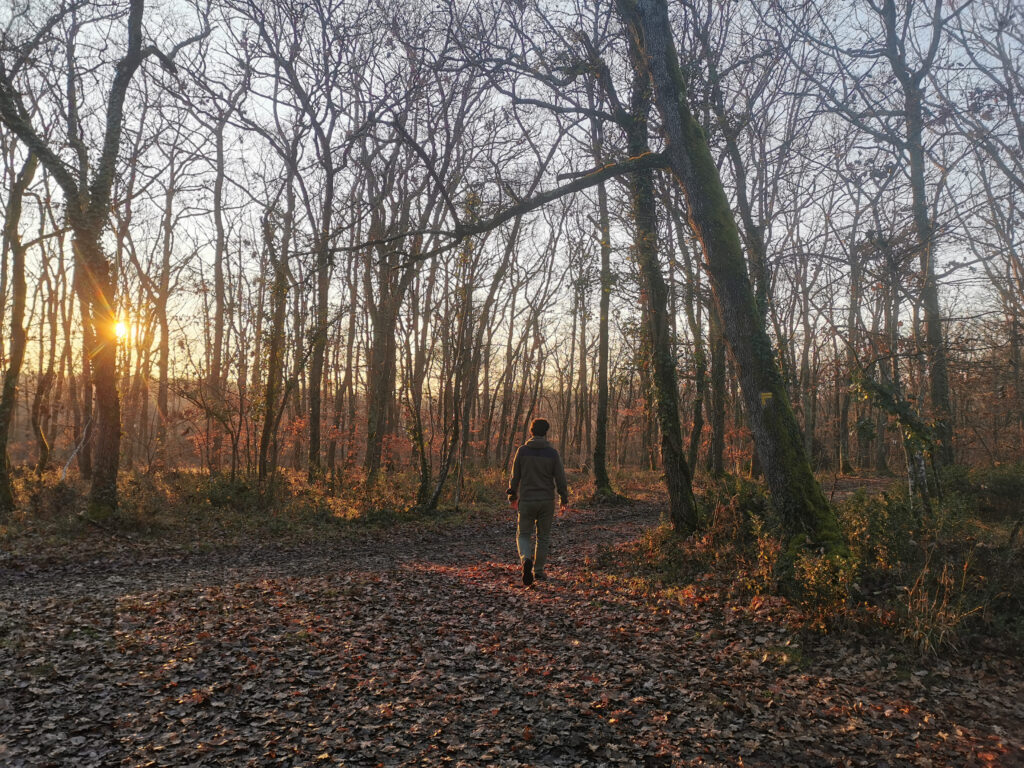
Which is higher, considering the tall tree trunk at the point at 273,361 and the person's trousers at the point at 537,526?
the tall tree trunk at the point at 273,361

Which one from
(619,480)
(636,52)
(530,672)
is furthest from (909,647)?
(619,480)

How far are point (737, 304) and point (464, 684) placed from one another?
5.74 meters

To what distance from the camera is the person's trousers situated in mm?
8438

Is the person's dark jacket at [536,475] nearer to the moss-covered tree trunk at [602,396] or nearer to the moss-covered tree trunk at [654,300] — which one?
the moss-covered tree trunk at [654,300]

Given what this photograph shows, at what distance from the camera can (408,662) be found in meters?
5.57

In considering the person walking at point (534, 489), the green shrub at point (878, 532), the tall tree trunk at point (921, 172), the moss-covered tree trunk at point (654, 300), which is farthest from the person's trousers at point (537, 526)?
the tall tree trunk at point (921, 172)

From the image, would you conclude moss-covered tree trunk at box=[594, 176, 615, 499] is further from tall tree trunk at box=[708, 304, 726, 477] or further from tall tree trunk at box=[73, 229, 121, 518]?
tall tree trunk at box=[73, 229, 121, 518]

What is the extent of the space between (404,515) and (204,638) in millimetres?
8726

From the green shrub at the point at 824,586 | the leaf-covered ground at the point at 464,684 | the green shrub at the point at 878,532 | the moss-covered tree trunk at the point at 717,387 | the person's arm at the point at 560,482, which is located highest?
the moss-covered tree trunk at the point at 717,387

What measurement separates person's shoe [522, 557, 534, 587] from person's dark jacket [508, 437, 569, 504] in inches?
37.3

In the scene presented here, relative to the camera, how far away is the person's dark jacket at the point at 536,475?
8438 mm

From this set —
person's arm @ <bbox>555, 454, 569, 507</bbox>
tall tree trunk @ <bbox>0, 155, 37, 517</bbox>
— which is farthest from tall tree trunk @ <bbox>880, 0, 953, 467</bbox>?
tall tree trunk @ <bbox>0, 155, 37, 517</bbox>

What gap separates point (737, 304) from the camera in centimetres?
761

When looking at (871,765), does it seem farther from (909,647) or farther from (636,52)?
(636,52)
